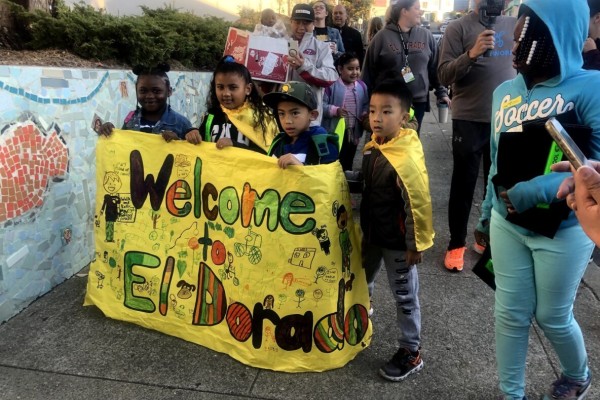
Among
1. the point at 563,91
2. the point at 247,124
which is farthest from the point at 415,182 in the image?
the point at 247,124

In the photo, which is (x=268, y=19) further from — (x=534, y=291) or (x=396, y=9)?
(x=534, y=291)

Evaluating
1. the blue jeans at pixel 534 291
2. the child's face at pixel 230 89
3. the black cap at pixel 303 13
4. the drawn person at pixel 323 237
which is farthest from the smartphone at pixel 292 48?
the blue jeans at pixel 534 291

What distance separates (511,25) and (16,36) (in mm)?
4027

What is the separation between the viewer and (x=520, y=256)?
6.93ft

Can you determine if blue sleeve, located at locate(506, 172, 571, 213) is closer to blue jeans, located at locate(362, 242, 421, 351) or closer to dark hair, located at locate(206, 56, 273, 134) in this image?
blue jeans, located at locate(362, 242, 421, 351)

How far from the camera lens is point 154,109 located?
336 centimetres

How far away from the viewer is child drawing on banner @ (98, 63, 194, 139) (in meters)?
3.27

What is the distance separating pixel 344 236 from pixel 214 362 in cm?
100

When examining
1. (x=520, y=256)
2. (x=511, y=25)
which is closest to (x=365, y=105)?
(x=511, y=25)

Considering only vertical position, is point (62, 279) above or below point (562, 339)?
below

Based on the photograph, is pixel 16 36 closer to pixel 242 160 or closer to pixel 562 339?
pixel 242 160

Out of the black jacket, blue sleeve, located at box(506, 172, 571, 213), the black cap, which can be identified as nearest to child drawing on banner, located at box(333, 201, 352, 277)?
the black jacket

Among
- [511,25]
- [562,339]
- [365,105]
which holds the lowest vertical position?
[562,339]

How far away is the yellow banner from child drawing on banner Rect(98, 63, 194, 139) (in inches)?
10.7
